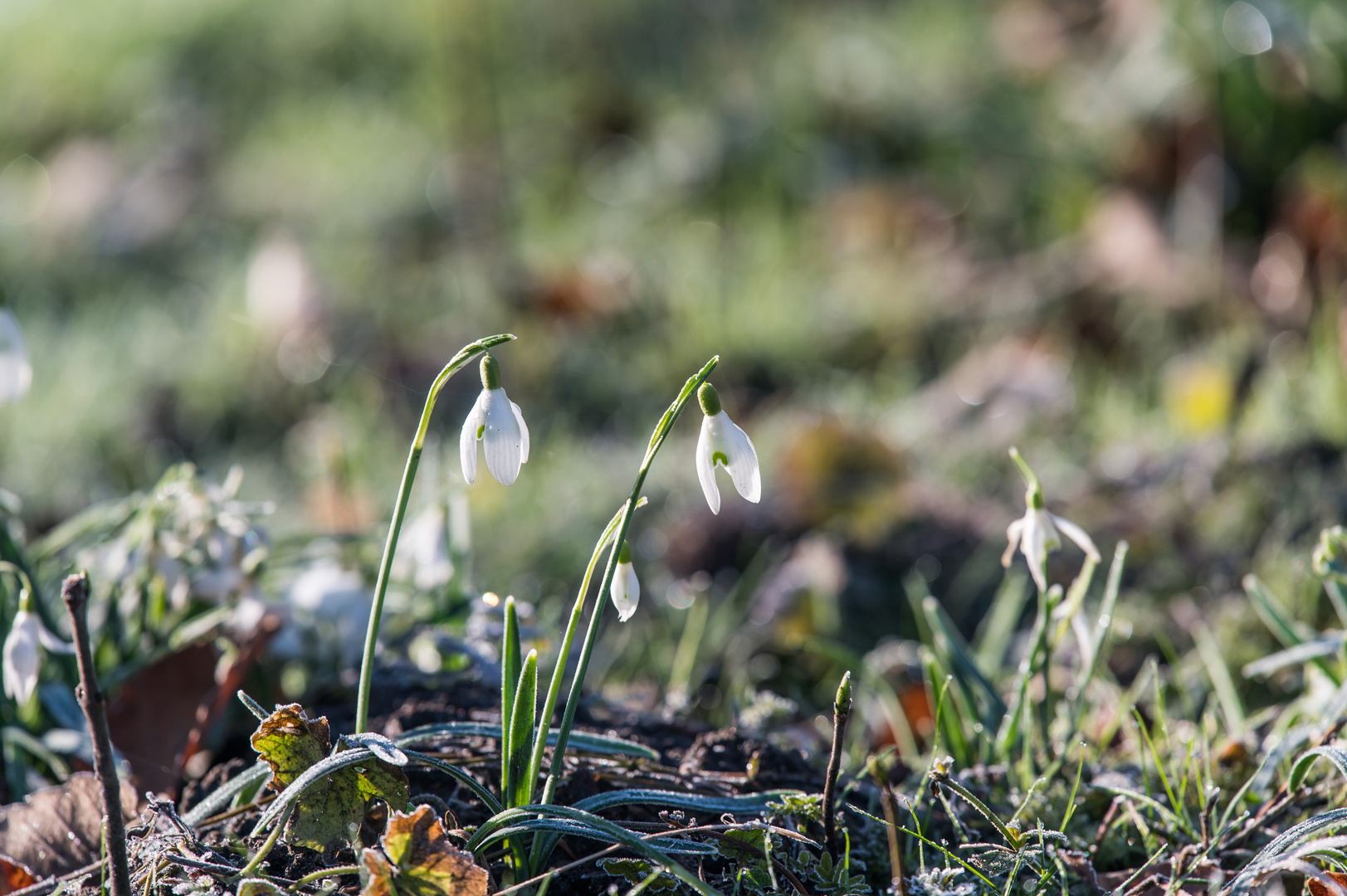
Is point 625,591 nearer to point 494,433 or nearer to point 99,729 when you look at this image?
point 494,433

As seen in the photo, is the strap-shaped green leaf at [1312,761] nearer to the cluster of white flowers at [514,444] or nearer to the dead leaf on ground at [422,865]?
the cluster of white flowers at [514,444]

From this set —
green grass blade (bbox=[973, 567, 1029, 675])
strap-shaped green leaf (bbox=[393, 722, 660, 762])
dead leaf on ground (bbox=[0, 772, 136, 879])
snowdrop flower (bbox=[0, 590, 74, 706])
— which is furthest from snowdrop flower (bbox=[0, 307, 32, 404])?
green grass blade (bbox=[973, 567, 1029, 675])

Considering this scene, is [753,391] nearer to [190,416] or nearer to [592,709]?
[190,416]

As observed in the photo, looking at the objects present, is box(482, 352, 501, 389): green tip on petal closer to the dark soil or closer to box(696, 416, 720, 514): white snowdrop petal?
box(696, 416, 720, 514): white snowdrop petal

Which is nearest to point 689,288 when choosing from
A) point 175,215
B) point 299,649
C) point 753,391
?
point 753,391

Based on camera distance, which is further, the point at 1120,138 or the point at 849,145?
the point at 849,145

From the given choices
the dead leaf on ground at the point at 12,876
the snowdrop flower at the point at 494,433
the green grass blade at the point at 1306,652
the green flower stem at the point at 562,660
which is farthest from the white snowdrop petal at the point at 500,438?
the green grass blade at the point at 1306,652
